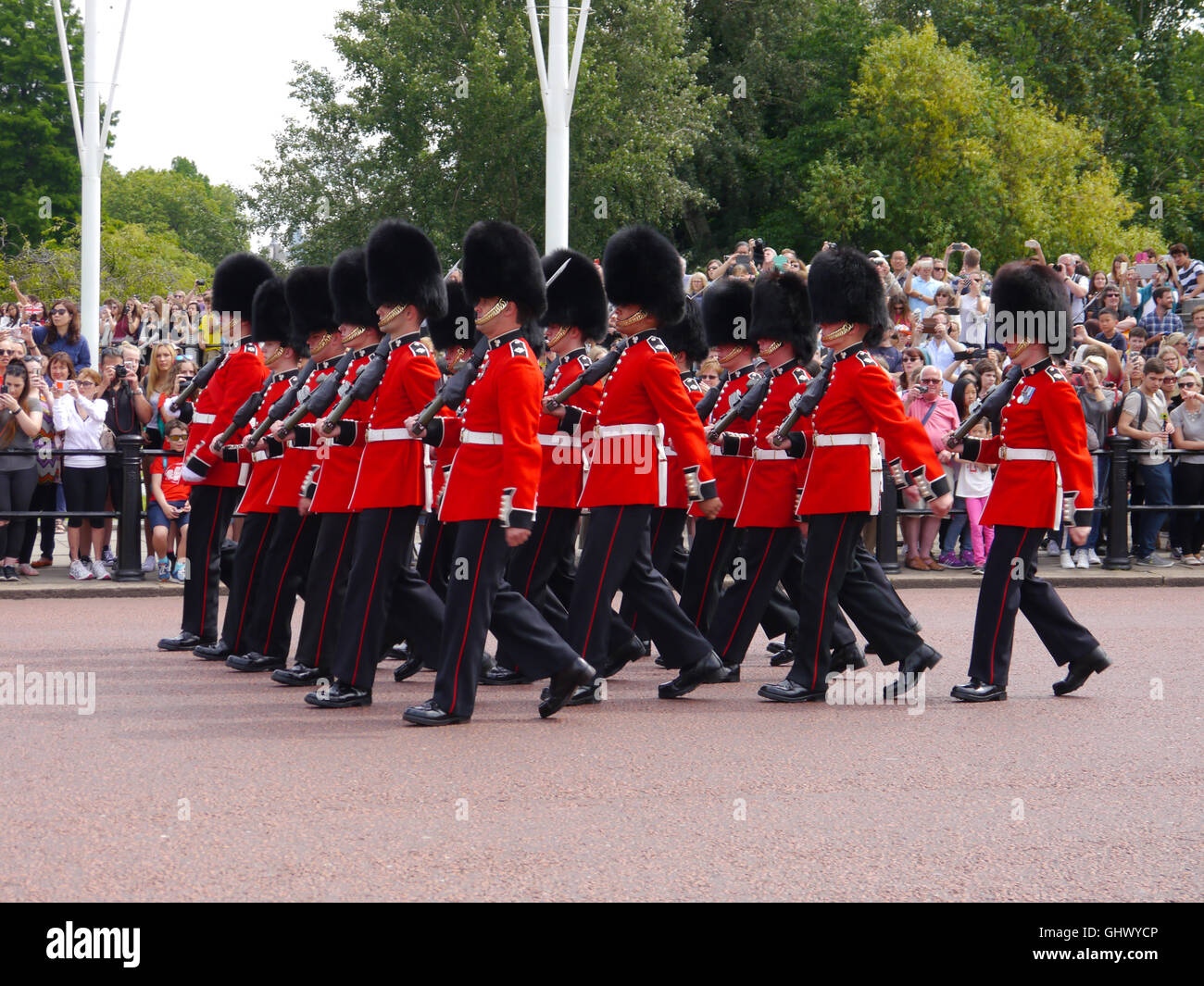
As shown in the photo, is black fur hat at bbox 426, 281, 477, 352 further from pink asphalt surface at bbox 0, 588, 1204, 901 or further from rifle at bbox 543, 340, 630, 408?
pink asphalt surface at bbox 0, 588, 1204, 901

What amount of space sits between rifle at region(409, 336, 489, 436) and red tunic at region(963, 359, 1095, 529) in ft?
7.64

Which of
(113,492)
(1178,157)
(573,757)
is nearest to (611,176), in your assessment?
(1178,157)

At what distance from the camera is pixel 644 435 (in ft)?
24.7

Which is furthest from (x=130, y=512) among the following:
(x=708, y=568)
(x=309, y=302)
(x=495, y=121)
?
(x=495, y=121)

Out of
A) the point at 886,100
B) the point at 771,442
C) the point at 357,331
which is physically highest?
the point at 886,100

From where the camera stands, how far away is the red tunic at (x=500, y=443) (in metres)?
6.70

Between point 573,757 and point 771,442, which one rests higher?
point 771,442

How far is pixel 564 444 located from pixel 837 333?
4.60 ft

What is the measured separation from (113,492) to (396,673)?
5272mm

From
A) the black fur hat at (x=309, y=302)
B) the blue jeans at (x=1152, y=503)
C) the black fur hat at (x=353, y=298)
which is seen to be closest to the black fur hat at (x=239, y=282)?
the black fur hat at (x=309, y=302)

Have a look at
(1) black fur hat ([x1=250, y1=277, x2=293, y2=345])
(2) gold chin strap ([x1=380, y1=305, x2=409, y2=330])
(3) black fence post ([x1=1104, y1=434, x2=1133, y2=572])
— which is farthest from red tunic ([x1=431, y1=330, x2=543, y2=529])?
(3) black fence post ([x1=1104, y1=434, x2=1133, y2=572])

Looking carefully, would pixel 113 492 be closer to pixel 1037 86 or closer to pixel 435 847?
pixel 435 847

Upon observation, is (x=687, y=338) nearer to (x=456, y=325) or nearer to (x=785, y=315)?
Result: (x=785, y=315)

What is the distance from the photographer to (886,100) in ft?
125
